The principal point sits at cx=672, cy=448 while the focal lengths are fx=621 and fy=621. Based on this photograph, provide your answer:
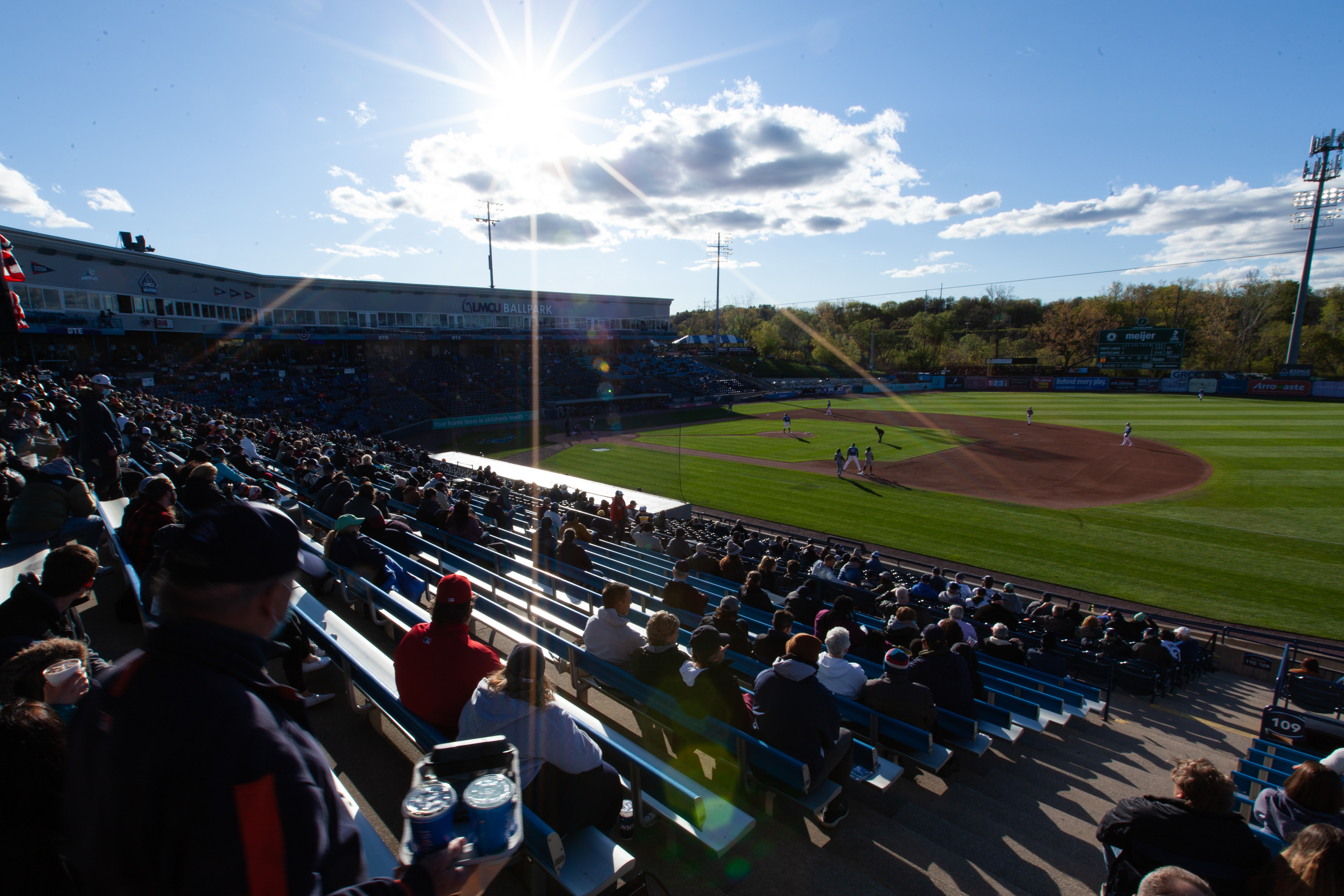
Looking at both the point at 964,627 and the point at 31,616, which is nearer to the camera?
the point at 31,616

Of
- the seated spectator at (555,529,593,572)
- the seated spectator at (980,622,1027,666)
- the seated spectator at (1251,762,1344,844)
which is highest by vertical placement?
the seated spectator at (1251,762,1344,844)

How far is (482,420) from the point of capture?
157ft

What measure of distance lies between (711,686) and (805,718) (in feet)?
2.35

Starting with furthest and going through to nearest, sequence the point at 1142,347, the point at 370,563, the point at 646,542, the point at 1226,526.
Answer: the point at 1142,347 → the point at 1226,526 → the point at 646,542 → the point at 370,563

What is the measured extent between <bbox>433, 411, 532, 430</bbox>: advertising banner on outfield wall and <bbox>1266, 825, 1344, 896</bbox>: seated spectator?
46.6 meters

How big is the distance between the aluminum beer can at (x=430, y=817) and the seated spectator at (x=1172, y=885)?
2728 millimetres

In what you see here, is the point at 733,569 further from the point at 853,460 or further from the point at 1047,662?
the point at 853,460

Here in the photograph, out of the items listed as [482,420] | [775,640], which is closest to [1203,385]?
[482,420]

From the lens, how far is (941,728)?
19.0ft

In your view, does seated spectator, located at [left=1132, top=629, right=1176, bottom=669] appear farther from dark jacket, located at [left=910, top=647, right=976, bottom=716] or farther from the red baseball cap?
the red baseball cap

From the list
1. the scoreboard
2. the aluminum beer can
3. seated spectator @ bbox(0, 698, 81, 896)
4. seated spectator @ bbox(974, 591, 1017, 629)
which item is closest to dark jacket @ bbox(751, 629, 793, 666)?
the aluminum beer can

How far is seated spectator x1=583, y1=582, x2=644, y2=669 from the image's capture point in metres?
5.43

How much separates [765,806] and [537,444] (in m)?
35.6

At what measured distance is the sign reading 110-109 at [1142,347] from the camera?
62.2 metres
